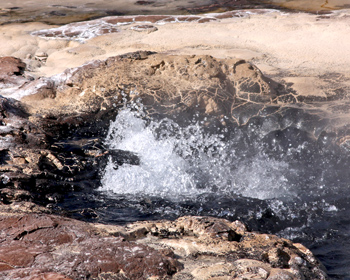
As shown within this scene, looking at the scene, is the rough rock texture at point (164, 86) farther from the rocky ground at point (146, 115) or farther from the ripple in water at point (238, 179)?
the ripple in water at point (238, 179)

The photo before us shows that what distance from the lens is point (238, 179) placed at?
12.7 feet

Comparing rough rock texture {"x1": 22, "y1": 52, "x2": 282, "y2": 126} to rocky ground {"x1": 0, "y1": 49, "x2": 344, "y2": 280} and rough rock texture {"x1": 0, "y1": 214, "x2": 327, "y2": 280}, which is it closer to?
rocky ground {"x1": 0, "y1": 49, "x2": 344, "y2": 280}

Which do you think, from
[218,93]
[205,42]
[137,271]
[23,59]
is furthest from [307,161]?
[23,59]

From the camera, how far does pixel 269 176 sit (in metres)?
3.88

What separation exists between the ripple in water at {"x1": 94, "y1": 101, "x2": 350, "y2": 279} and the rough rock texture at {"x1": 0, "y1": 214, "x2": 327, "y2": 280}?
1.74 feet

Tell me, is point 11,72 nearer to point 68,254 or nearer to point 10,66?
point 10,66

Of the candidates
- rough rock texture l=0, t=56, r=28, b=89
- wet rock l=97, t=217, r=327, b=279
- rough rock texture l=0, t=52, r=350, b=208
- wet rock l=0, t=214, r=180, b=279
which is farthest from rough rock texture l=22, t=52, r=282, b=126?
wet rock l=0, t=214, r=180, b=279

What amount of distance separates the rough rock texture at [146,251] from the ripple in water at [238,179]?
53cm

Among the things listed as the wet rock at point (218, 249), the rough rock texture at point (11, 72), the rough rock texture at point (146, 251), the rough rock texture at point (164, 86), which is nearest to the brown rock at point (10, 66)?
the rough rock texture at point (11, 72)

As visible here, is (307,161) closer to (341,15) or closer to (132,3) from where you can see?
(341,15)

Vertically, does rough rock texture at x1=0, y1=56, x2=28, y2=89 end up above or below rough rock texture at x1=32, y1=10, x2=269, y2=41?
below

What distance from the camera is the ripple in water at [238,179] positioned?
320cm

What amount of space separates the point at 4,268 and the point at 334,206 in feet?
8.93

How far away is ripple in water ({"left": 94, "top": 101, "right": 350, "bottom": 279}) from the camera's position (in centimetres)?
320
